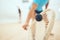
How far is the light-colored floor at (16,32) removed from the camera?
1602 mm

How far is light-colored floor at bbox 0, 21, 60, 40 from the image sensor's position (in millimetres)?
1602

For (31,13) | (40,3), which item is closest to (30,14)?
(31,13)

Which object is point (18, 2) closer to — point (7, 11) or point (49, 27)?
point (7, 11)

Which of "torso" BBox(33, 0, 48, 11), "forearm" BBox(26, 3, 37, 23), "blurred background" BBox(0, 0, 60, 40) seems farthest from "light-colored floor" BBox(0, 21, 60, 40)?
"torso" BBox(33, 0, 48, 11)

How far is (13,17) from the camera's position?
1.66 metres

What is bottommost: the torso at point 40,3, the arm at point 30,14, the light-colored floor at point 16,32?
the light-colored floor at point 16,32

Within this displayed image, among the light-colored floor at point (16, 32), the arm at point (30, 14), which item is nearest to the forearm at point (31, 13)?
the arm at point (30, 14)

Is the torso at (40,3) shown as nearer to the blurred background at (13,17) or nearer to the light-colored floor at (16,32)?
the blurred background at (13,17)

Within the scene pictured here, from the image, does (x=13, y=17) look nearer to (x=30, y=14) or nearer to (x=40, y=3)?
(x=30, y=14)

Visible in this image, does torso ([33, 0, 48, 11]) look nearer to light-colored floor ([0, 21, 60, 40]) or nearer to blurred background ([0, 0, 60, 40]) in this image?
blurred background ([0, 0, 60, 40])

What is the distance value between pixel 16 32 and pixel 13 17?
0.55 feet

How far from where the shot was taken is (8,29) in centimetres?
168

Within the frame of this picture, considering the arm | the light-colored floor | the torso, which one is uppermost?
the torso

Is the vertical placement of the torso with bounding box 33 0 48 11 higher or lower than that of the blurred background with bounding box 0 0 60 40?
higher
